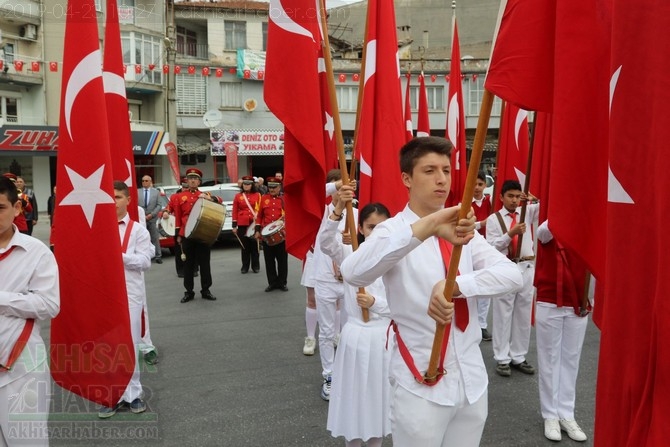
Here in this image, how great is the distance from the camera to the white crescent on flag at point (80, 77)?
382cm

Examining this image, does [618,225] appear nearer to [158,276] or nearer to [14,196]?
[14,196]

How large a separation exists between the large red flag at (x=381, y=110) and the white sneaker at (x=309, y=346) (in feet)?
8.05

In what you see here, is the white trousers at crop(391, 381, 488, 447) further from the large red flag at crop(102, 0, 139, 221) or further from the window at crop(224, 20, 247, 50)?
the window at crop(224, 20, 247, 50)

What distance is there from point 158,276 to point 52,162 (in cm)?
2206

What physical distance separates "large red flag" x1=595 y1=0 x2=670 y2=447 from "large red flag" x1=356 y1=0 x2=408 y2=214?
8.81ft

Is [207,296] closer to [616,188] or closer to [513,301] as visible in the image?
[513,301]

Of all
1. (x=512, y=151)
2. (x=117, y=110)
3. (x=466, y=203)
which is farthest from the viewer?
(x=512, y=151)

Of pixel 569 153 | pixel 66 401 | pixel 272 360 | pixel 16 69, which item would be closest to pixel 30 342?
pixel 66 401

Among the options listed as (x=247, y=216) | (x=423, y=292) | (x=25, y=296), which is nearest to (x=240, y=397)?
(x=25, y=296)

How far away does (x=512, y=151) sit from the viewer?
6957 mm

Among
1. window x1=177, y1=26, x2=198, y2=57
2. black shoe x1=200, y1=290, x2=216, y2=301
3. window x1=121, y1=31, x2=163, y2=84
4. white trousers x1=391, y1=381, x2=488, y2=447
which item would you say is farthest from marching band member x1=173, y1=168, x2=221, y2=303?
window x1=177, y1=26, x2=198, y2=57

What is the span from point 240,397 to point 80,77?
9.89ft

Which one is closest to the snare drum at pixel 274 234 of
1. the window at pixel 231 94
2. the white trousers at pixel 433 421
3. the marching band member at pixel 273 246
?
the marching band member at pixel 273 246

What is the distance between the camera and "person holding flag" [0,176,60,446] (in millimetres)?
3004
